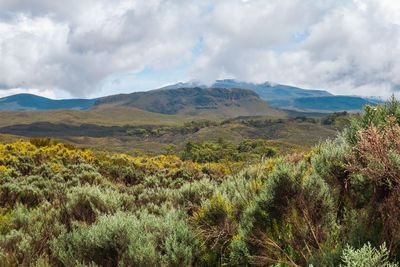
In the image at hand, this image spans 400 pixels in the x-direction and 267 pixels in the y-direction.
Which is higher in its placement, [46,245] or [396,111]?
[396,111]

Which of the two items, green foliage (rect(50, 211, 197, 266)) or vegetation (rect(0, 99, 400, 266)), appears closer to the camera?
vegetation (rect(0, 99, 400, 266))

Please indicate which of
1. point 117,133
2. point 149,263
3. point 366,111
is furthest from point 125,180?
point 117,133

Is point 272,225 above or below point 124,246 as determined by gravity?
above

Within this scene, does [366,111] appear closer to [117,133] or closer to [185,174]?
[185,174]

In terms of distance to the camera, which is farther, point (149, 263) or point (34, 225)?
point (34, 225)

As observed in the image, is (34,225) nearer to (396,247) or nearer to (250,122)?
(396,247)

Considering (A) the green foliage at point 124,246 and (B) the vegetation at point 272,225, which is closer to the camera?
(B) the vegetation at point 272,225

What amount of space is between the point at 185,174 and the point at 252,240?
6310 mm

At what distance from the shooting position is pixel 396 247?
1.82 metres

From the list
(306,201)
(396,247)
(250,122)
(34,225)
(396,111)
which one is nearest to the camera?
(396,247)

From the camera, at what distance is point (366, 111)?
4.02 metres

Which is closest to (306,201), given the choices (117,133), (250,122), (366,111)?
(366,111)

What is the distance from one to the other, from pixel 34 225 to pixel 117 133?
192313 millimetres

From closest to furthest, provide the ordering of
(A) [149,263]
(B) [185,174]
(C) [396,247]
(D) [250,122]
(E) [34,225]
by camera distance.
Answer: (C) [396,247] < (A) [149,263] < (E) [34,225] < (B) [185,174] < (D) [250,122]
